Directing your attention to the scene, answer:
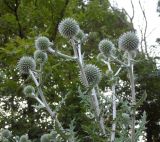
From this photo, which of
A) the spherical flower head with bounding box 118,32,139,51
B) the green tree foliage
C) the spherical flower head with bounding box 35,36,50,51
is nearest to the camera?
the spherical flower head with bounding box 118,32,139,51

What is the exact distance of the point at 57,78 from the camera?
7855 millimetres

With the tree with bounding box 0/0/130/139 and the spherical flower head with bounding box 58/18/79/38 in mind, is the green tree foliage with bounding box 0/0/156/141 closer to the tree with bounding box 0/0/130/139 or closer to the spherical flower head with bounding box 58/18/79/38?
the tree with bounding box 0/0/130/139

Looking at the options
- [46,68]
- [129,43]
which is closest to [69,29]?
[129,43]

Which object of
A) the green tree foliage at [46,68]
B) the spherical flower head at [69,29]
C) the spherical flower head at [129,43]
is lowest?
the spherical flower head at [129,43]

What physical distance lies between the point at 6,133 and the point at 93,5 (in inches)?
209

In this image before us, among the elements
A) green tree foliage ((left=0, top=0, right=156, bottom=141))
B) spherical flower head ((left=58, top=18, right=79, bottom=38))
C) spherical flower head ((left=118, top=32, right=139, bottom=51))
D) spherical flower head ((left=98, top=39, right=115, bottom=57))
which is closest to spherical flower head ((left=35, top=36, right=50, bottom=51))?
spherical flower head ((left=58, top=18, right=79, bottom=38))

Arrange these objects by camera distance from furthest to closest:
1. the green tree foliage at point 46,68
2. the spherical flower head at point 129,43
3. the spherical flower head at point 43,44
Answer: the green tree foliage at point 46,68, the spherical flower head at point 43,44, the spherical flower head at point 129,43

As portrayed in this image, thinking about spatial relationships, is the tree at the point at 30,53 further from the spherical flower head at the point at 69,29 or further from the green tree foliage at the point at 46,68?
the spherical flower head at the point at 69,29

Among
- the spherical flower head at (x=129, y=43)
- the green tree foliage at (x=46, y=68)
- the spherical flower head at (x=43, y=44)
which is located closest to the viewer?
the spherical flower head at (x=129, y=43)

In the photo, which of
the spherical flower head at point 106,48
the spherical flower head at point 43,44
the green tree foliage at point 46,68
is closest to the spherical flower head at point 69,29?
the spherical flower head at point 43,44

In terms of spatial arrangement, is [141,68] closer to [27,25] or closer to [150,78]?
[150,78]

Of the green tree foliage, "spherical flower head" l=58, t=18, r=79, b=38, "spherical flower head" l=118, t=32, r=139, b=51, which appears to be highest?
the green tree foliage

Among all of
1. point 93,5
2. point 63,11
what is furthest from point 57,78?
→ point 93,5

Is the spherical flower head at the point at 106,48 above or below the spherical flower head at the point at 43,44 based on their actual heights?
below
